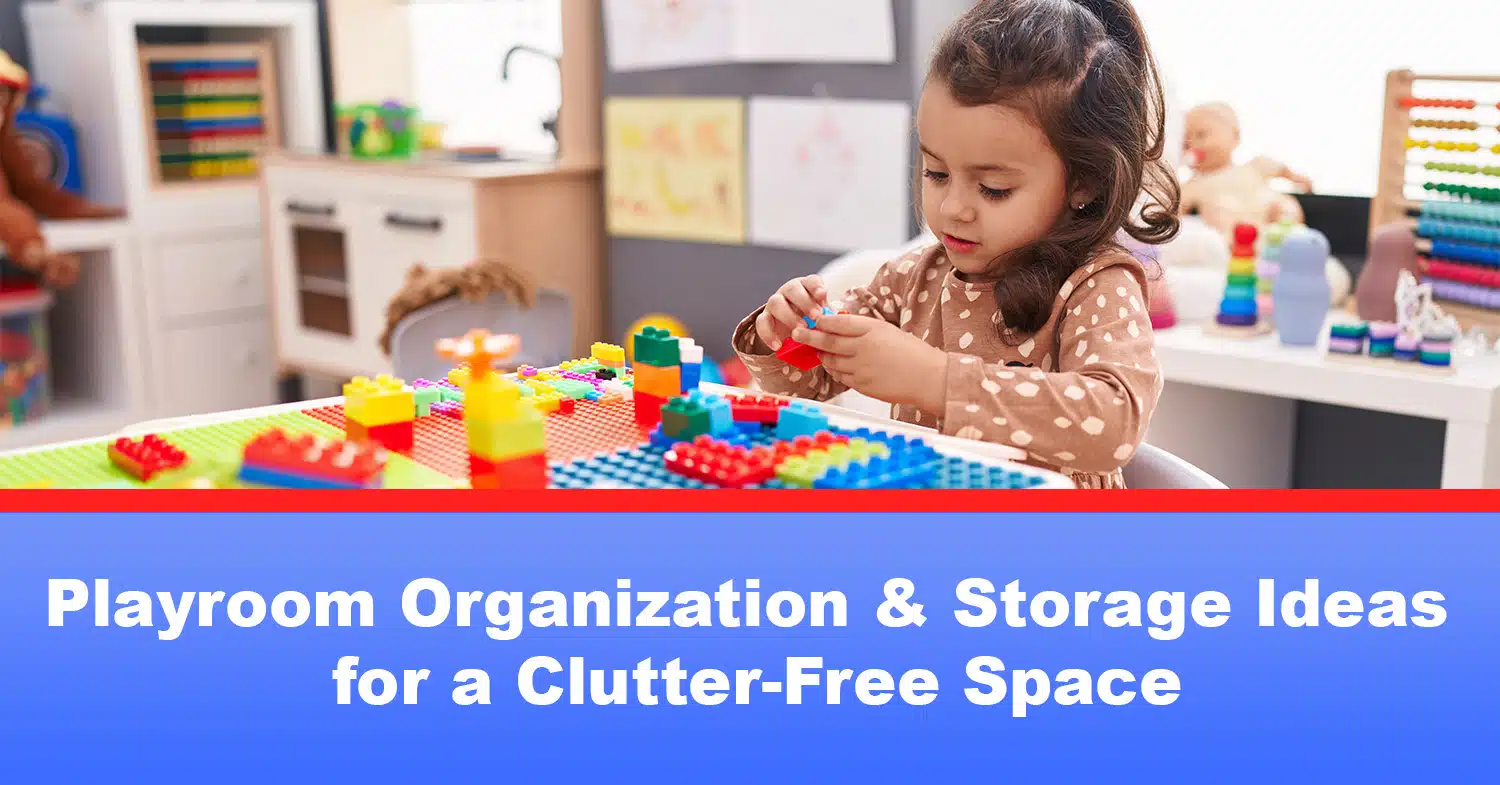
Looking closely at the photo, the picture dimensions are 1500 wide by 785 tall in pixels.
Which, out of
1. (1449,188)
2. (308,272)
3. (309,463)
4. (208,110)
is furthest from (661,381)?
(208,110)

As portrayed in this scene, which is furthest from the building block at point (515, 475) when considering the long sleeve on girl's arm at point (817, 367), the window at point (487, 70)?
the window at point (487, 70)

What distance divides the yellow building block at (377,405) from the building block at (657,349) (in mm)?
136

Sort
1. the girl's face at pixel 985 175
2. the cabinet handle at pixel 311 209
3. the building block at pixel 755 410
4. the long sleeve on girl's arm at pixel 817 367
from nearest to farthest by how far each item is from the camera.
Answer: the building block at pixel 755 410 → the girl's face at pixel 985 175 → the long sleeve on girl's arm at pixel 817 367 → the cabinet handle at pixel 311 209

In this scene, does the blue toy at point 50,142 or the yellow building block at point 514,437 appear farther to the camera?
the blue toy at point 50,142

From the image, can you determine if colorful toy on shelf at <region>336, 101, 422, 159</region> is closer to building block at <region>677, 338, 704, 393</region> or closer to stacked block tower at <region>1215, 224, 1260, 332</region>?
stacked block tower at <region>1215, 224, 1260, 332</region>

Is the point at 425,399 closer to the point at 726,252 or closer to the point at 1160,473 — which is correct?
the point at 1160,473

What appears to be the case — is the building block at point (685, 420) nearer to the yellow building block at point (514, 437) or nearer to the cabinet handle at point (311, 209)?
the yellow building block at point (514, 437)

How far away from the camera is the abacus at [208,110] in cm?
304

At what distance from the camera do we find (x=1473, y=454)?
4.99ft

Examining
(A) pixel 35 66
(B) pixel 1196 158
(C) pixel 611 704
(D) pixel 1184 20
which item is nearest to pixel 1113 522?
(C) pixel 611 704

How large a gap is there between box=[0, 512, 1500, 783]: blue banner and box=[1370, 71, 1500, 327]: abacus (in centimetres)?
127

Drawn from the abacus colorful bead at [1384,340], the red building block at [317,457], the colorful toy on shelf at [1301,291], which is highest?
the red building block at [317,457]

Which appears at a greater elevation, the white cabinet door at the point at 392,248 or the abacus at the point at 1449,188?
the abacus at the point at 1449,188

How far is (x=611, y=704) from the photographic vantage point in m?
0.58
